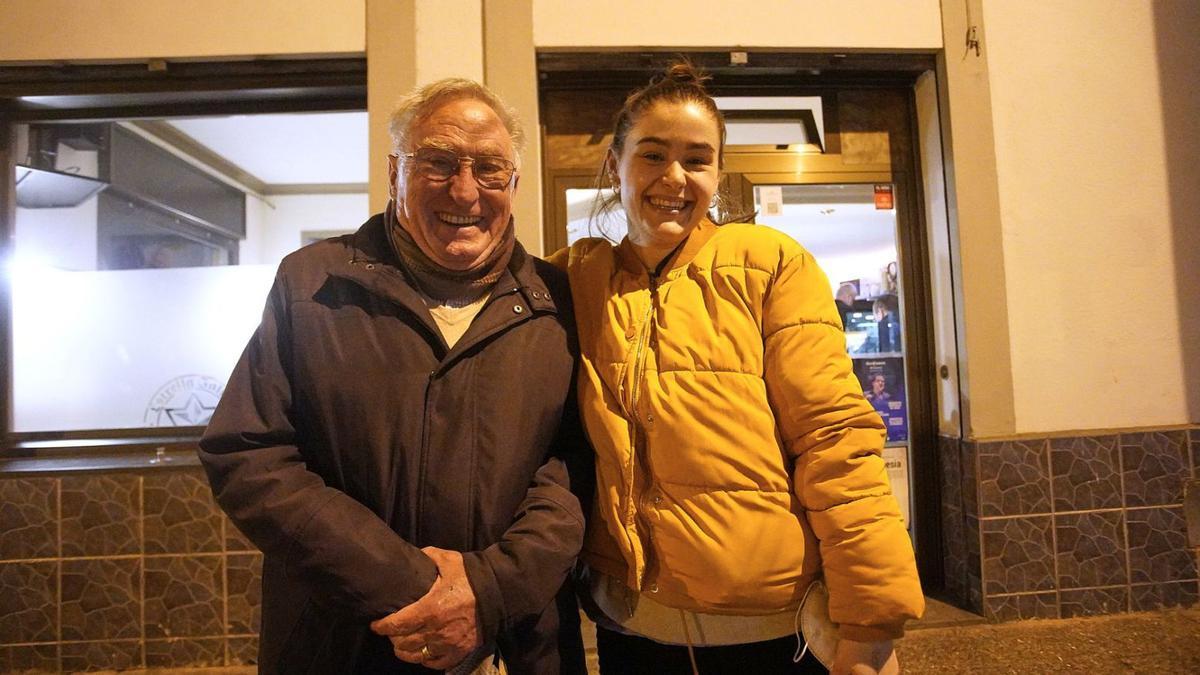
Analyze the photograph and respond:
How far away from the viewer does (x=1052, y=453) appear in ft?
9.21

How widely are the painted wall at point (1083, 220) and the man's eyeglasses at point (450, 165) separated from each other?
8.48 ft

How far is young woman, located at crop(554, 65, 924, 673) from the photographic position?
1113 millimetres

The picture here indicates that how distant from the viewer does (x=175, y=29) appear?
2.78m

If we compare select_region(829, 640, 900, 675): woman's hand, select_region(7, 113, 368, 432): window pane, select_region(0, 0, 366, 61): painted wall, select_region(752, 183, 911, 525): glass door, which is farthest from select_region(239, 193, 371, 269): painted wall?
select_region(829, 640, 900, 675): woman's hand

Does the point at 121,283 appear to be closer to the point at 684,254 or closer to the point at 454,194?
the point at 454,194

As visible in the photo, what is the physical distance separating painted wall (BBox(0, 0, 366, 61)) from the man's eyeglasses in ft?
6.11

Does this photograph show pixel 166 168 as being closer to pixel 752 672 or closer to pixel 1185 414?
→ pixel 752 672

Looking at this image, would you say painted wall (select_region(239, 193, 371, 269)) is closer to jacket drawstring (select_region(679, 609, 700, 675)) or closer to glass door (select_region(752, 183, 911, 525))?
glass door (select_region(752, 183, 911, 525))

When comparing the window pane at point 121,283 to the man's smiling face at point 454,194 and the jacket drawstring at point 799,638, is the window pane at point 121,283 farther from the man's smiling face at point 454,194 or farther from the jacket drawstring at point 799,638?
the jacket drawstring at point 799,638

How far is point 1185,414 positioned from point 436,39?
12.6ft

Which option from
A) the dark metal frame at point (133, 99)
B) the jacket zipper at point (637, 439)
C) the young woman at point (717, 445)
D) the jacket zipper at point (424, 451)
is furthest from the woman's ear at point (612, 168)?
the dark metal frame at point (133, 99)

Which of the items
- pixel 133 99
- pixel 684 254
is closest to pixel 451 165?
pixel 684 254

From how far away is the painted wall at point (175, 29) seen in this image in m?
2.77

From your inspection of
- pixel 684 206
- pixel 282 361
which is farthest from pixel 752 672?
pixel 282 361
